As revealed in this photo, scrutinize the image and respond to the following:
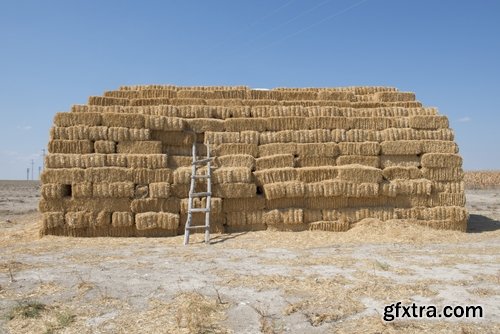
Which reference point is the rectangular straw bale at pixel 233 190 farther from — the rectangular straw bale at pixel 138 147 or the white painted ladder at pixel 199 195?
the rectangular straw bale at pixel 138 147

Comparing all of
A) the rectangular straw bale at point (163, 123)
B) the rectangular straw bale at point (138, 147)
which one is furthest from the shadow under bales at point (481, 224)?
the rectangular straw bale at point (138, 147)

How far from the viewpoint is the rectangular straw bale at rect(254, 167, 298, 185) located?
13.5 meters

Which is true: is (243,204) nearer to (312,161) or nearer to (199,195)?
(199,195)

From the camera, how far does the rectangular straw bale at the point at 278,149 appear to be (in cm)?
1402

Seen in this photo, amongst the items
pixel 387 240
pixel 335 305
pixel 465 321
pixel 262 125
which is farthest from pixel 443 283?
pixel 262 125

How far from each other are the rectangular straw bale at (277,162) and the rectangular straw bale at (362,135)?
2.05 metres

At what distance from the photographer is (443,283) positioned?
23.5 ft

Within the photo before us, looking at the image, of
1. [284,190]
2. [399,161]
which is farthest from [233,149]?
[399,161]

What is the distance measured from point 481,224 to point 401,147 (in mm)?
4751

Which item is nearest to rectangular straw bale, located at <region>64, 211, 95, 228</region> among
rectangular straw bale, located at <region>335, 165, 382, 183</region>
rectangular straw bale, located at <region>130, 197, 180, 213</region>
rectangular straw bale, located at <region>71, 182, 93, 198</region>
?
rectangular straw bale, located at <region>71, 182, 93, 198</region>

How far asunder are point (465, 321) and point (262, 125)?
9.74m

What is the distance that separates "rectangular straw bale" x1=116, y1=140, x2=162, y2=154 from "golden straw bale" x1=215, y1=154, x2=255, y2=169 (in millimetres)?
1933

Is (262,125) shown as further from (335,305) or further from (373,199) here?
(335,305)

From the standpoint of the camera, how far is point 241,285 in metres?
7.10
